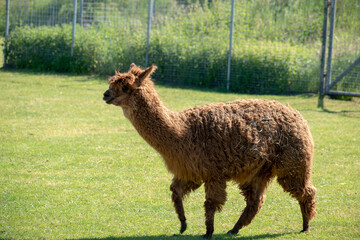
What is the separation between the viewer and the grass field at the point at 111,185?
5.45 meters

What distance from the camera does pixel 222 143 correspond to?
5164mm

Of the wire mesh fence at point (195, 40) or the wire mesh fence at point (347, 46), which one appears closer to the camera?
the wire mesh fence at point (347, 46)

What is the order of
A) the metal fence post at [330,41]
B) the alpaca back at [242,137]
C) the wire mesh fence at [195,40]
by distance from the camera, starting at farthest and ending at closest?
1. the wire mesh fence at [195,40]
2. the metal fence post at [330,41]
3. the alpaca back at [242,137]

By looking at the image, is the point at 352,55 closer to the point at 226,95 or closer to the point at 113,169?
the point at 226,95

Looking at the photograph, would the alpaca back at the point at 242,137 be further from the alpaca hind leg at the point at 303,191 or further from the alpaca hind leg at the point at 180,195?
the alpaca hind leg at the point at 180,195

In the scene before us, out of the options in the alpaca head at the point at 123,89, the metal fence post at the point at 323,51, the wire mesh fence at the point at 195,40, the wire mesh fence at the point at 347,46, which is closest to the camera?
the alpaca head at the point at 123,89

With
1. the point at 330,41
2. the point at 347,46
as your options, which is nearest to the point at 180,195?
the point at 330,41

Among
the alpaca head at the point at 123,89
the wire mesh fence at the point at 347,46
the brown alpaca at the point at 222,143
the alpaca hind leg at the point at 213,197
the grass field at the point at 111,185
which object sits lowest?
the grass field at the point at 111,185

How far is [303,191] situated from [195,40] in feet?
36.5

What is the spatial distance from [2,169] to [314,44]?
10823 mm

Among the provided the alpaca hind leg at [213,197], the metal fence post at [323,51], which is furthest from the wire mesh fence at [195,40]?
the alpaca hind leg at [213,197]

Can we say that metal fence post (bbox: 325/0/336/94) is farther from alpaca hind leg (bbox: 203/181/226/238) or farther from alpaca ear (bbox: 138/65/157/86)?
alpaca ear (bbox: 138/65/157/86)

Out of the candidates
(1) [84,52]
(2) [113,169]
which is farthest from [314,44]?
(2) [113,169]

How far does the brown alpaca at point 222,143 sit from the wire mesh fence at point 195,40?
371 inches
